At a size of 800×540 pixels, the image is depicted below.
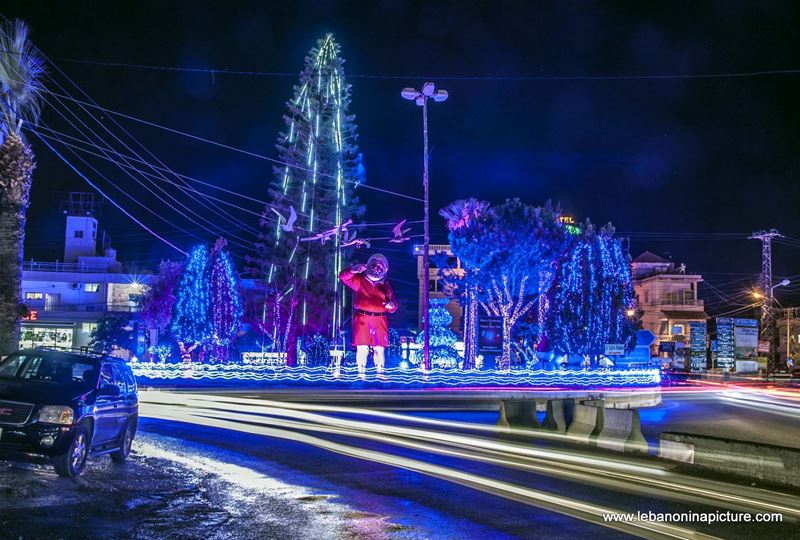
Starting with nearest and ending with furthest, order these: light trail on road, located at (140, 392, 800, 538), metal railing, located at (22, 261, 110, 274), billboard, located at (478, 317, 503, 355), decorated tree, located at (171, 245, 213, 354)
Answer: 1. light trail on road, located at (140, 392, 800, 538)
2. billboard, located at (478, 317, 503, 355)
3. decorated tree, located at (171, 245, 213, 354)
4. metal railing, located at (22, 261, 110, 274)

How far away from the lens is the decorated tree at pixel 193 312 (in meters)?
42.2

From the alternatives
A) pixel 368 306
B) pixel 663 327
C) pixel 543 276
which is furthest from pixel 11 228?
pixel 663 327

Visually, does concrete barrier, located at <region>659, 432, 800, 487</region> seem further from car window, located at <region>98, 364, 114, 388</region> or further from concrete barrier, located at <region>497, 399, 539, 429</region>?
car window, located at <region>98, 364, 114, 388</region>

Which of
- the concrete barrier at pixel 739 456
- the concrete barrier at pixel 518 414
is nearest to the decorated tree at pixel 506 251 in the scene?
the concrete barrier at pixel 518 414

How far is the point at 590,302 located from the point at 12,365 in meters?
33.9

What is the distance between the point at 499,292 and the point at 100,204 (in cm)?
4975

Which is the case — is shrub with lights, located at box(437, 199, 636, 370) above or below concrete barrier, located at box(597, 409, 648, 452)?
above

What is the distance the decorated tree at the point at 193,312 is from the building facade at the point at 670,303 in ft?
167

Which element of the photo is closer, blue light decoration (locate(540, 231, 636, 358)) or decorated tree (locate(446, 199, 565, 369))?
blue light decoration (locate(540, 231, 636, 358))

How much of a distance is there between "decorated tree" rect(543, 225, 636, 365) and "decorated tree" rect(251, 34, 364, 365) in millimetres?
13873

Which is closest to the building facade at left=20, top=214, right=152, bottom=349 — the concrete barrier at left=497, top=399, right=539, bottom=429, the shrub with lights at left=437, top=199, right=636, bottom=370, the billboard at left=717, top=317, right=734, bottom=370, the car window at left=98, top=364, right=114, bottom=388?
the shrub with lights at left=437, top=199, right=636, bottom=370

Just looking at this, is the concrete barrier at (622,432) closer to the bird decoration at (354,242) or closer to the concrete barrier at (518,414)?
the concrete barrier at (518,414)

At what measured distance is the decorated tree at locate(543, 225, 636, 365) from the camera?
41.5 meters

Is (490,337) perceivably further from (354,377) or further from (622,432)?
(622,432)
